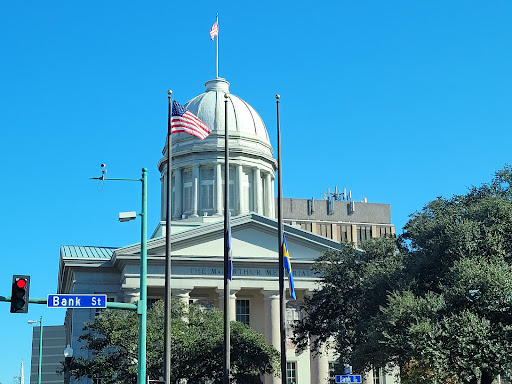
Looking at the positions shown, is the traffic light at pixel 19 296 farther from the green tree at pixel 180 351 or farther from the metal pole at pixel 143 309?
the green tree at pixel 180 351

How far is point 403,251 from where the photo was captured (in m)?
43.8

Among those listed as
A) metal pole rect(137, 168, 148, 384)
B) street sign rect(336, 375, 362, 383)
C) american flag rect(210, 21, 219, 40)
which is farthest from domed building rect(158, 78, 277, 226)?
metal pole rect(137, 168, 148, 384)

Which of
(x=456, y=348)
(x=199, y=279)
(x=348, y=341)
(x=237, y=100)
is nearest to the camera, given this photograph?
(x=456, y=348)

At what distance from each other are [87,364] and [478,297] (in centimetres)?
2171

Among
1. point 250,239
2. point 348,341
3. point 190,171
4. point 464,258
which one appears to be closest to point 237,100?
point 190,171

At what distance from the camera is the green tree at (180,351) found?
43938mm

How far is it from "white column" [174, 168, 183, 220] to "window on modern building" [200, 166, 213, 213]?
2.04 m

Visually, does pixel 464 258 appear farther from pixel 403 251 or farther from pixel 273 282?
pixel 273 282

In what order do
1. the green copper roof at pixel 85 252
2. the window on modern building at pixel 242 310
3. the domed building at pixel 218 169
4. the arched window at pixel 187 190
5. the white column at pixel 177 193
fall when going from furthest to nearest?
1. the arched window at pixel 187 190
2. the white column at pixel 177 193
3. the domed building at pixel 218 169
4. the window on modern building at pixel 242 310
5. the green copper roof at pixel 85 252

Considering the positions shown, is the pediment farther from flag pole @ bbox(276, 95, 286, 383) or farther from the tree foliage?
flag pole @ bbox(276, 95, 286, 383)

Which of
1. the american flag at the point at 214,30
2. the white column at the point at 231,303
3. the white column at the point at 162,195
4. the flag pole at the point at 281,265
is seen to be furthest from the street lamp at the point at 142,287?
the white column at the point at 162,195

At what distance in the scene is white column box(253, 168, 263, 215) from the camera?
74500 millimetres

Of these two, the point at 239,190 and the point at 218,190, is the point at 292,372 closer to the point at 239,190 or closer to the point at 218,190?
the point at 239,190

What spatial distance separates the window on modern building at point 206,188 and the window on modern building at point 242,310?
37.5 feet
